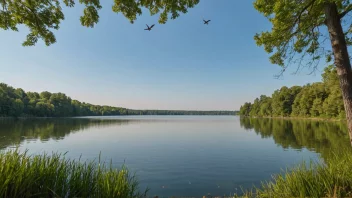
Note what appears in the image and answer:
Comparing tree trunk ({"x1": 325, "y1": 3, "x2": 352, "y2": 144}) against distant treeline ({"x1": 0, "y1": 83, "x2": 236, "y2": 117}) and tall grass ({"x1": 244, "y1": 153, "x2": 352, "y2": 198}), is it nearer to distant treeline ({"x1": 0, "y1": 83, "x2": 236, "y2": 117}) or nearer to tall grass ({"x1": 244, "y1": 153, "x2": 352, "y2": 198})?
tall grass ({"x1": 244, "y1": 153, "x2": 352, "y2": 198})

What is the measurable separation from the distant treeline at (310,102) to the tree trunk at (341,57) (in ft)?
160

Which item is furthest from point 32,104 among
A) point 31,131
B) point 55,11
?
point 55,11

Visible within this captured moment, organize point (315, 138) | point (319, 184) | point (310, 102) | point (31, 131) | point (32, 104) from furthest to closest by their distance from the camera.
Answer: point (32, 104), point (310, 102), point (31, 131), point (315, 138), point (319, 184)

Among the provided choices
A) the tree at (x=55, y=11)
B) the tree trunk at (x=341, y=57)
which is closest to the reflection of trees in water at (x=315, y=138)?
the tree trunk at (x=341, y=57)

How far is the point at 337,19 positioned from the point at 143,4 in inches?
247

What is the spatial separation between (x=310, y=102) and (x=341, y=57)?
299 ft

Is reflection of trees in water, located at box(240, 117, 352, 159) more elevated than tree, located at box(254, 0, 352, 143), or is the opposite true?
tree, located at box(254, 0, 352, 143)

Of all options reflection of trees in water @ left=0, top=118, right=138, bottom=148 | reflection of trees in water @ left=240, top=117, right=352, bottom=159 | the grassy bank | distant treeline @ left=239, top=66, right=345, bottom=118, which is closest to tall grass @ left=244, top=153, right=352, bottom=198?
the grassy bank

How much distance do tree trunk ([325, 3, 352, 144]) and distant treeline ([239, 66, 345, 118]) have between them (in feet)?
160

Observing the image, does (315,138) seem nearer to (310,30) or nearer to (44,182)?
(310,30)

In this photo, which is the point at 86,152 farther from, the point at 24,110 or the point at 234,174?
the point at 24,110

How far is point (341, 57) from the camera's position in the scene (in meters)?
6.34

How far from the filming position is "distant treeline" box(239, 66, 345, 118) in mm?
56684

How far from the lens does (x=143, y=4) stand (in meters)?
7.01
